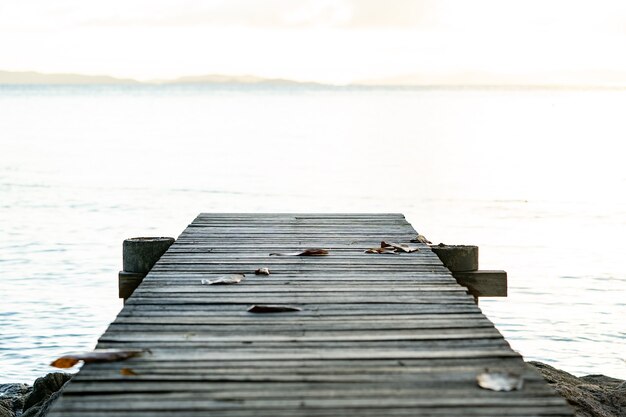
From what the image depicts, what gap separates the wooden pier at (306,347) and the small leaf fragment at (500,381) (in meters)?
0.04

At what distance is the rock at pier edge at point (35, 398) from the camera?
10.2 metres

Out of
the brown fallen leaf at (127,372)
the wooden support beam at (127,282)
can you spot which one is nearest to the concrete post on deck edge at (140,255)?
the wooden support beam at (127,282)

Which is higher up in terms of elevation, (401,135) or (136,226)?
(401,135)

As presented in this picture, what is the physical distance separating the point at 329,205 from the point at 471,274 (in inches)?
878

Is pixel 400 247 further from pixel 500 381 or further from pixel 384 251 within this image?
pixel 500 381

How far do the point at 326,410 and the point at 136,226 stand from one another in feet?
74.3

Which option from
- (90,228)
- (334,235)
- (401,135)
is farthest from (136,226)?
(401,135)

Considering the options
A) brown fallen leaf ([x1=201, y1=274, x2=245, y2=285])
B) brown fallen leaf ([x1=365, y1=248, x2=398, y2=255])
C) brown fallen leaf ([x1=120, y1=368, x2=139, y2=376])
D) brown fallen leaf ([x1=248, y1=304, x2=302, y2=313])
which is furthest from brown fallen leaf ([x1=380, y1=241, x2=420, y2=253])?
brown fallen leaf ([x1=120, y1=368, x2=139, y2=376])

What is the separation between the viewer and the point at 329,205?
31609 millimetres

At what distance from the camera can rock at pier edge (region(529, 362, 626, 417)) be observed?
10135 mm

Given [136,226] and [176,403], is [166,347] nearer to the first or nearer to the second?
[176,403]

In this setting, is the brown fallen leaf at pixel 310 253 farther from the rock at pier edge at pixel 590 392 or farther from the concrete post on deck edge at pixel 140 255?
the rock at pier edge at pixel 590 392

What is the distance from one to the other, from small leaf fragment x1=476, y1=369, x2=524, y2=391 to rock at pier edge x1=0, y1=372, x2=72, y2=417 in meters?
5.73

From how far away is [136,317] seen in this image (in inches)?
252
